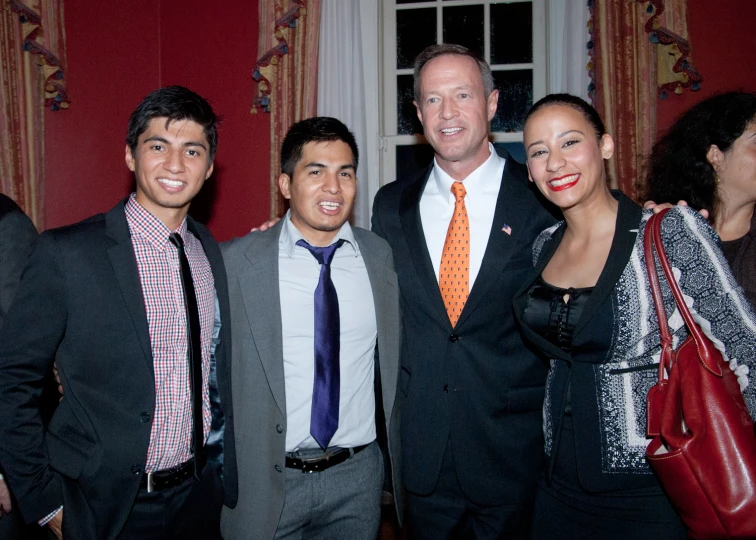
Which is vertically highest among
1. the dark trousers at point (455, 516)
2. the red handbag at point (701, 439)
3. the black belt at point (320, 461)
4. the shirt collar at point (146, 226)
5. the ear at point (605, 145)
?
the ear at point (605, 145)

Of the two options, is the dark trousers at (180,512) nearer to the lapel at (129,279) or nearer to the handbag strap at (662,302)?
the lapel at (129,279)

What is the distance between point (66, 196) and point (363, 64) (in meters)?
2.37

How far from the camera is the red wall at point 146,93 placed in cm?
402

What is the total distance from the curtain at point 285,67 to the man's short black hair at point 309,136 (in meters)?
1.87

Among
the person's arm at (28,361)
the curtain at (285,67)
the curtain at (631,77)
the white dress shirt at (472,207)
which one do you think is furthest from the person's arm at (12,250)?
the curtain at (631,77)

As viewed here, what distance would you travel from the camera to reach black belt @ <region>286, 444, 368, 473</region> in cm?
187

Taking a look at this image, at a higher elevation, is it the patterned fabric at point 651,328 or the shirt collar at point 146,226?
the shirt collar at point 146,226

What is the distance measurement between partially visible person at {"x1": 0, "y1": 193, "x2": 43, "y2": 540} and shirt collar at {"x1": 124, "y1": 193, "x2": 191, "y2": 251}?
39 centimetres

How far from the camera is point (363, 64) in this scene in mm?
4070

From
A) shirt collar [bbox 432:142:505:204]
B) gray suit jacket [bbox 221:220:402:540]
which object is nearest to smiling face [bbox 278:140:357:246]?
gray suit jacket [bbox 221:220:402:540]

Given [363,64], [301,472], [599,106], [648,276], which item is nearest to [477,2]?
[363,64]

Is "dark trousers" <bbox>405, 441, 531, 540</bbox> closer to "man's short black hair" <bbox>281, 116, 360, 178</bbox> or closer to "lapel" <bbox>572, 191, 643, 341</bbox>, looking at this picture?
"lapel" <bbox>572, 191, 643, 341</bbox>

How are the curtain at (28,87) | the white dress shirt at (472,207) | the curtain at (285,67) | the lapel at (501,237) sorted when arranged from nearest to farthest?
the lapel at (501,237) < the white dress shirt at (472,207) < the curtain at (28,87) < the curtain at (285,67)

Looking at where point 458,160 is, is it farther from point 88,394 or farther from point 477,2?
point 477,2
